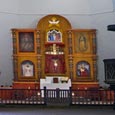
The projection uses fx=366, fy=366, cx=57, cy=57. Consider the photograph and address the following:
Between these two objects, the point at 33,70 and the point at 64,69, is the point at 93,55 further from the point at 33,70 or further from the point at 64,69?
the point at 33,70

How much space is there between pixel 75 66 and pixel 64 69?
580mm

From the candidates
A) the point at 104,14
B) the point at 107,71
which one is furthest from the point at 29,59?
the point at 107,71

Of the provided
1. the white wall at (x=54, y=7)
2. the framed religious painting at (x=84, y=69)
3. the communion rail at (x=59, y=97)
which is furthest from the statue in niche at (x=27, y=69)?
the white wall at (x=54, y=7)

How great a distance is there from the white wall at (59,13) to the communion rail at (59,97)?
2.98 meters

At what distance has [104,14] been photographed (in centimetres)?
1872

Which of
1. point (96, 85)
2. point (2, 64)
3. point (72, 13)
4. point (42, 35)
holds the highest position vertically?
point (72, 13)

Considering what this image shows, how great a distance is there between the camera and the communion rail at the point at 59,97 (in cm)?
1448

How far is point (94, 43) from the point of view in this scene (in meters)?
18.6

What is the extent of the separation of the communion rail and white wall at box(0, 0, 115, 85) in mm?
2977

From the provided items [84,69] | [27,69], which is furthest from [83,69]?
[27,69]

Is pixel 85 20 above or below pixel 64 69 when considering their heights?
above

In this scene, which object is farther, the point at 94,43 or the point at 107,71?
the point at 94,43

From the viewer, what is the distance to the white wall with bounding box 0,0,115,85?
1858 centimetres

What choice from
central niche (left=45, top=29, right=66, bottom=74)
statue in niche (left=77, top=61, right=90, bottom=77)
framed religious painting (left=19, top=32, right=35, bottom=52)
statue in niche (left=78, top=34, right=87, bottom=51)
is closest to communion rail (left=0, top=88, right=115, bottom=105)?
central niche (left=45, top=29, right=66, bottom=74)
